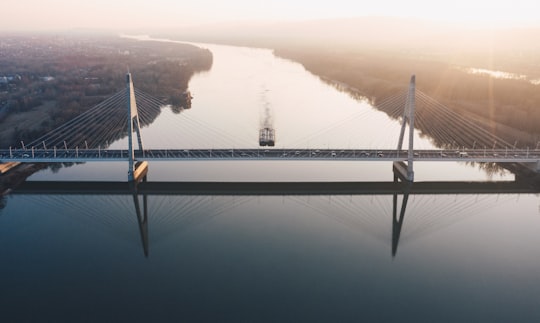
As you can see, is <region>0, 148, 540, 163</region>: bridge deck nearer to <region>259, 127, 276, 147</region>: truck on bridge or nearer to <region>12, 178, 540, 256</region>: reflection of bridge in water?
<region>12, 178, 540, 256</region>: reflection of bridge in water

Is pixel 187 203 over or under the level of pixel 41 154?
under

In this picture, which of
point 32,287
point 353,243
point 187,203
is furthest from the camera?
point 187,203

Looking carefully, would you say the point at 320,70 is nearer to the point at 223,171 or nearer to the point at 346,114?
the point at 346,114

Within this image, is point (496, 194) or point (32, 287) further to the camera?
point (496, 194)

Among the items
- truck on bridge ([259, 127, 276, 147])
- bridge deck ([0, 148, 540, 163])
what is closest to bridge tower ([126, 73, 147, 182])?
bridge deck ([0, 148, 540, 163])

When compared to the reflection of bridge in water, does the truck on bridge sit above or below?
above

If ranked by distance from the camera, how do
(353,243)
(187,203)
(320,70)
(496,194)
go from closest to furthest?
(353,243)
(187,203)
(496,194)
(320,70)

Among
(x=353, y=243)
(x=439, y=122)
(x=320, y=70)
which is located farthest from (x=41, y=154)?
(x=320, y=70)
